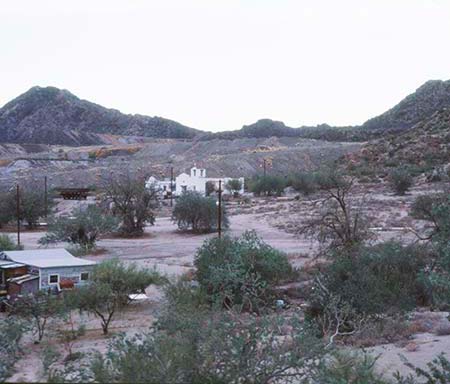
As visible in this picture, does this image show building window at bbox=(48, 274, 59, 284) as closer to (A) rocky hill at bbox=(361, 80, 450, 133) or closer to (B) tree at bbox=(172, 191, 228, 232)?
(B) tree at bbox=(172, 191, 228, 232)

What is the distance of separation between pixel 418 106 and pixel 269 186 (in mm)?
43746

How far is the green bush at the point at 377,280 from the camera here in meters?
19.2

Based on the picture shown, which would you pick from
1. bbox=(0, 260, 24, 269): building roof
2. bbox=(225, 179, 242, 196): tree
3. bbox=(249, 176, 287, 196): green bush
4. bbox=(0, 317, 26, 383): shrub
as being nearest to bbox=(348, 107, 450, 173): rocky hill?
bbox=(249, 176, 287, 196): green bush

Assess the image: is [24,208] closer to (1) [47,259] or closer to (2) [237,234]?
(2) [237,234]

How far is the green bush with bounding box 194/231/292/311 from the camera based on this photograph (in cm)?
2209

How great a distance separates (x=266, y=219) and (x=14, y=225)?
68.2ft

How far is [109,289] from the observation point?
20.6 m

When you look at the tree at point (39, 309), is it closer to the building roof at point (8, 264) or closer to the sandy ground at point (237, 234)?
the sandy ground at point (237, 234)

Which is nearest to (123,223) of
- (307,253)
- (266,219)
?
(266,219)

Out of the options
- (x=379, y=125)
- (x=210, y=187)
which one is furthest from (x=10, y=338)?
(x=379, y=125)

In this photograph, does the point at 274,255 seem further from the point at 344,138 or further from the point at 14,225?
the point at 344,138

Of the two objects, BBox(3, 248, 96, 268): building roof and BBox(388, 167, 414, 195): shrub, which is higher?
BBox(388, 167, 414, 195): shrub

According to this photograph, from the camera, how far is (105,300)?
20.1 m

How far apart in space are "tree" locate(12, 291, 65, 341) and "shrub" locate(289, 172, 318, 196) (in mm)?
57500
